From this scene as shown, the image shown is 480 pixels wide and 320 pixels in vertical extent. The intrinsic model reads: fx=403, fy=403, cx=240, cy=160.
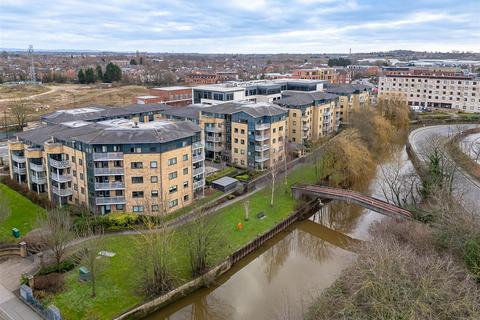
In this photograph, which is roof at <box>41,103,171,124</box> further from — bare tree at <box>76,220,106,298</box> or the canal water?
the canal water

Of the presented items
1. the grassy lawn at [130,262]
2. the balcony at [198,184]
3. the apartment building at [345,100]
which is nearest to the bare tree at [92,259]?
the grassy lawn at [130,262]

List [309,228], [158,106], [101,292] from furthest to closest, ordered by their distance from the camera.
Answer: [158,106] → [309,228] → [101,292]

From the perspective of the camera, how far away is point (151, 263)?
92.9ft

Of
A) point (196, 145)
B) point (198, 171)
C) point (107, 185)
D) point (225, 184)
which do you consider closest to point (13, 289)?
point (107, 185)

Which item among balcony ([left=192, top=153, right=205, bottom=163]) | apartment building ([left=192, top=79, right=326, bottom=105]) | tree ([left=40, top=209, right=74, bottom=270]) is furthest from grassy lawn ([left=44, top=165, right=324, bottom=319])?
apartment building ([left=192, top=79, right=326, bottom=105])

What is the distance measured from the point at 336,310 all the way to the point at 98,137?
27.9 metres

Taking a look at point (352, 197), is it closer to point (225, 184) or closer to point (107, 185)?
point (225, 184)

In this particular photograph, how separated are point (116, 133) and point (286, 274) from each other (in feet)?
68.0

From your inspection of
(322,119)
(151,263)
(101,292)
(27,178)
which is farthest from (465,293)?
(322,119)

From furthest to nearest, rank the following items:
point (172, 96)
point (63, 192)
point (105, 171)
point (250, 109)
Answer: point (172, 96)
point (250, 109)
point (63, 192)
point (105, 171)

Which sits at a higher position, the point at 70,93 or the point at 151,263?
the point at 70,93

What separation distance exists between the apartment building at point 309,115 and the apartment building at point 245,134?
9.69 meters

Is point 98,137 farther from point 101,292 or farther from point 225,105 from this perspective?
point 225,105

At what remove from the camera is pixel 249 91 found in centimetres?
7550
